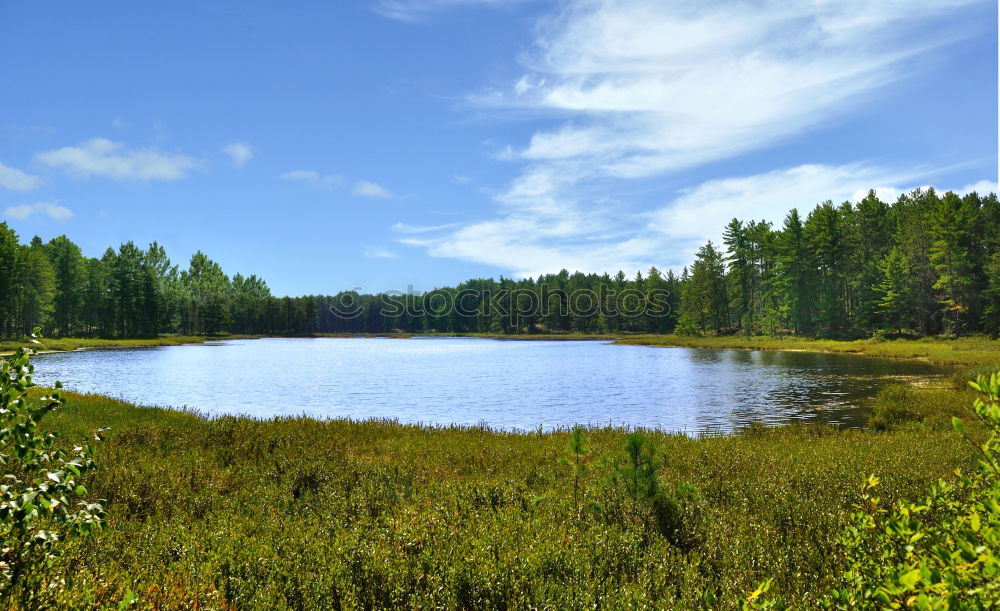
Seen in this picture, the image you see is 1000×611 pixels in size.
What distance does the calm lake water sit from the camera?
82.4 feet

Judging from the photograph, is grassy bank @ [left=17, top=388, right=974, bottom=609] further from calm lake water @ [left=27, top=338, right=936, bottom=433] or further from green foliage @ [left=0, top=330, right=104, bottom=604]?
calm lake water @ [left=27, top=338, right=936, bottom=433]

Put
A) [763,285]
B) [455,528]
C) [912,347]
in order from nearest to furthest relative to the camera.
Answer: [455,528] < [912,347] < [763,285]

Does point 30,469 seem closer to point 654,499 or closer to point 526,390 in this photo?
point 654,499

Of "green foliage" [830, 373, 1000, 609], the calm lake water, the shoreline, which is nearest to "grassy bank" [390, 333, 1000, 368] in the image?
the shoreline

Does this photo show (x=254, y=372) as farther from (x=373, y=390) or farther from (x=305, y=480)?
(x=305, y=480)

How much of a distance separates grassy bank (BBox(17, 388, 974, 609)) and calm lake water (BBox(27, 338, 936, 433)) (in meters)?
10.4

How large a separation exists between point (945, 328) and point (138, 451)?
95.1 meters

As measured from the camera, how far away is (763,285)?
105 metres

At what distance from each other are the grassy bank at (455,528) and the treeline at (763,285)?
76092mm

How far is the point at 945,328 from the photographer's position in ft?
248

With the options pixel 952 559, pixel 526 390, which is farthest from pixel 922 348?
pixel 952 559

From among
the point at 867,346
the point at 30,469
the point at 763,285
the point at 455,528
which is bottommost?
the point at 867,346

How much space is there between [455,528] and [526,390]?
29139mm

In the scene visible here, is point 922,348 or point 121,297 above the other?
point 121,297
